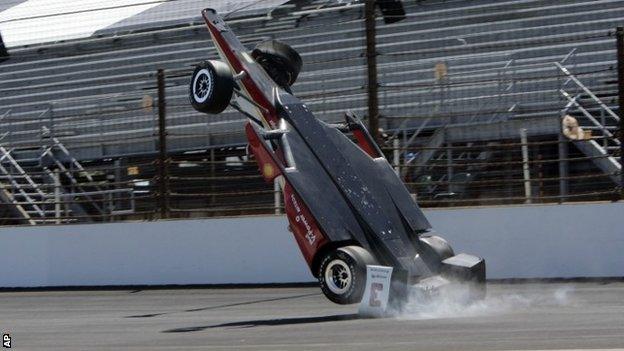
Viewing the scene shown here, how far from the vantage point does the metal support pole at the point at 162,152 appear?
1452 centimetres

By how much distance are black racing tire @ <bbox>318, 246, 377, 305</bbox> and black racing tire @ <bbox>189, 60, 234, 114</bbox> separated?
1.83m

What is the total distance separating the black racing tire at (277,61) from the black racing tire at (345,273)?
2409mm

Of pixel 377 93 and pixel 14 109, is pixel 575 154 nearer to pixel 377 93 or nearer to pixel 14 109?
pixel 377 93

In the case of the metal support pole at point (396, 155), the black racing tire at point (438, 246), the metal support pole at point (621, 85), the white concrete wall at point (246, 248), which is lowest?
the white concrete wall at point (246, 248)

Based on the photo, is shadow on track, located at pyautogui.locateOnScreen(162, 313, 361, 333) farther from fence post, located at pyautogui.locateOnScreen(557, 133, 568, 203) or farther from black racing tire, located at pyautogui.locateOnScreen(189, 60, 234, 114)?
fence post, located at pyautogui.locateOnScreen(557, 133, 568, 203)

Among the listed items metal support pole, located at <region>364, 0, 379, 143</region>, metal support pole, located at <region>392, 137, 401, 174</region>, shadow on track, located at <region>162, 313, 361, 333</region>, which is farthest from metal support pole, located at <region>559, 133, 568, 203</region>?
shadow on track, located at <region>162, 313, 361, 333</region>

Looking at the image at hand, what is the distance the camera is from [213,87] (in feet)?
35.0

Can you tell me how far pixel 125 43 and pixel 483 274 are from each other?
40.1 feet

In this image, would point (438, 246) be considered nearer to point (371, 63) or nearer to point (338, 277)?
point (338, 277)

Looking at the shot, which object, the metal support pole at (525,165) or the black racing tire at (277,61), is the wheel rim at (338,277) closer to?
the black racing tire at (277,61)

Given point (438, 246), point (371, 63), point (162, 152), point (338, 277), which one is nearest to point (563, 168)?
point (371, 63)

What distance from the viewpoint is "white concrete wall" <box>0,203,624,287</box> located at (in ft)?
41.3

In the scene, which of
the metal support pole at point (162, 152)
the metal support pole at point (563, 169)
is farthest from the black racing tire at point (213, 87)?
the metal support pole at point (563, 169)

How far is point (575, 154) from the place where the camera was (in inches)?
613
